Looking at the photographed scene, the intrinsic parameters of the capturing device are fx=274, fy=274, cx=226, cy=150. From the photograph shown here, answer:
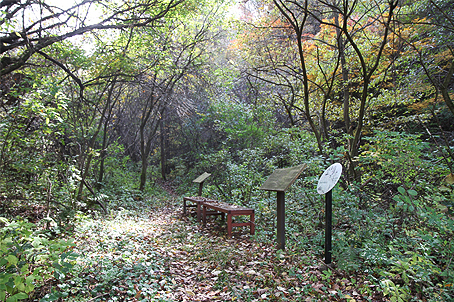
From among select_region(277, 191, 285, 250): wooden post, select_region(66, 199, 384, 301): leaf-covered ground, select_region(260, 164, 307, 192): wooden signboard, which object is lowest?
select_region(66, 199, 384, 301): leaf-covered ground

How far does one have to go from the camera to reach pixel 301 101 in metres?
9.48

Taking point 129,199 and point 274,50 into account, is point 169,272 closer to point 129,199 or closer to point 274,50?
point 129,199

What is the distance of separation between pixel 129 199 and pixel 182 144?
23.9 feet

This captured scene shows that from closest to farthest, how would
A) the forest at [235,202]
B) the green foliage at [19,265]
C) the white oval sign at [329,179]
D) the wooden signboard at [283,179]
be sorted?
1. the green foliage at [19,265]
2. the forest at [235,202]
3. the white oval sign at [329,179]
4. the wooden signboard at [283,179]

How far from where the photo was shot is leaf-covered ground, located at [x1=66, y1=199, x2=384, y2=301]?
3168 millimetres

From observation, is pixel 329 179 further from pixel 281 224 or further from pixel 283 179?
pixel 281 224

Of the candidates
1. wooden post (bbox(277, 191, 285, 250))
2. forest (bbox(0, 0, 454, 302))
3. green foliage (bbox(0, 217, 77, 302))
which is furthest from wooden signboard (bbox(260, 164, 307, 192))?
green foliage (bbox(0, 217, 77, 302))

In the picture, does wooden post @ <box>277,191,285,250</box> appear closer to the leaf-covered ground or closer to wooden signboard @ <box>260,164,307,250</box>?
wooden signboard @ <box>260,164,307,250</box>

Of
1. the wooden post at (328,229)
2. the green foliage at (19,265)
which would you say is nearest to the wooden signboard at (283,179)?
the wooden post at (328,229)

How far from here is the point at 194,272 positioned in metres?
4.06

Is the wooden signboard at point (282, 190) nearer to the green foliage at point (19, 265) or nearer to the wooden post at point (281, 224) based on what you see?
the wooden post at point (281, 224)

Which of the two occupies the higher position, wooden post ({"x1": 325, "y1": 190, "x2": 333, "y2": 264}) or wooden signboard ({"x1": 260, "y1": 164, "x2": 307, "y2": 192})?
wooden signboard ({"x1": 260, "y1": 164, "x2": 307, "y2": 192})

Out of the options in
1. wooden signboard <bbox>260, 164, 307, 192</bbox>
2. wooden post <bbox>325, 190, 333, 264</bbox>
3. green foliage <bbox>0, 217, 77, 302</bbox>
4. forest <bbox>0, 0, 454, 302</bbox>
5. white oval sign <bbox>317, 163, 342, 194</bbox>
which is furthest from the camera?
wooden signboard <bbox>260, 164, 307, 192</bbox>

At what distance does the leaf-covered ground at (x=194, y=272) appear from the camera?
10.4ft
